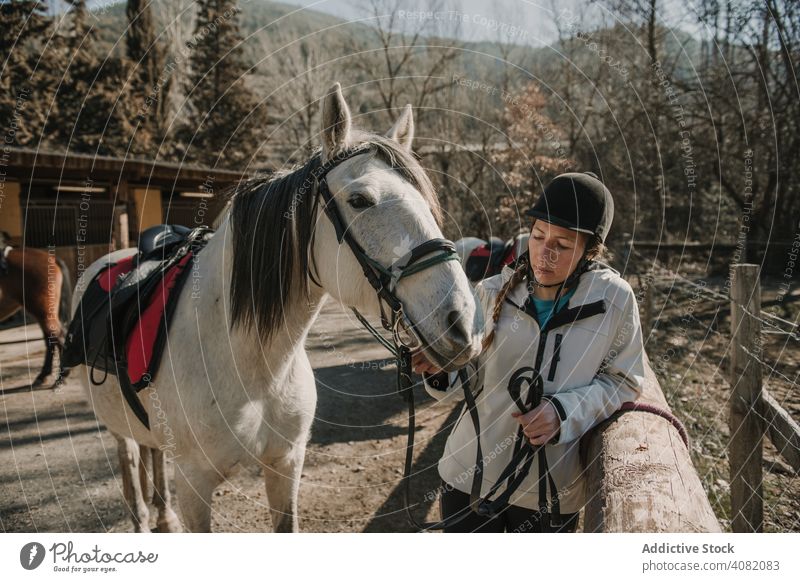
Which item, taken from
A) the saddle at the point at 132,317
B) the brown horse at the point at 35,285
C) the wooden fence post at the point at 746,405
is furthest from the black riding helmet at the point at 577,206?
the brown horse at the point at 35,285

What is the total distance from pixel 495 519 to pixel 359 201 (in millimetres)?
1514

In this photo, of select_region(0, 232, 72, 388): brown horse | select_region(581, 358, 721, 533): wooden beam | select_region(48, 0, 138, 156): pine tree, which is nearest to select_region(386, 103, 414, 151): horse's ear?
select_region(581, 358, 721, 533): wooden beam

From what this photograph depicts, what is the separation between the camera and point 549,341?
1.80 m

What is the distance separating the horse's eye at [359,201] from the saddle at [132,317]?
1.33m

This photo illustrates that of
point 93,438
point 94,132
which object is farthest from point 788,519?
point 94,132

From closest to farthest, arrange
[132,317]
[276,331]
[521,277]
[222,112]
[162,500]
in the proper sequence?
[521,277] < [276,331] < [132,317] < [162,500] < [222,112]

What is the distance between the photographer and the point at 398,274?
1688mm

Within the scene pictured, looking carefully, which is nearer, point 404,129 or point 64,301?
point 404,129

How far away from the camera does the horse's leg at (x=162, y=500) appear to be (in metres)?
3.76

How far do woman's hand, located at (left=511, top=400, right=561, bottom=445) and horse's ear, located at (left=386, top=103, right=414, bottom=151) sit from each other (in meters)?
1.38

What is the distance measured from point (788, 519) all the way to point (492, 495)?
117 inches

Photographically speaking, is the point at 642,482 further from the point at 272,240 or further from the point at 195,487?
the point at 195,487

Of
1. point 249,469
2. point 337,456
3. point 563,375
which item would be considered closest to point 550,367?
point 563,375
